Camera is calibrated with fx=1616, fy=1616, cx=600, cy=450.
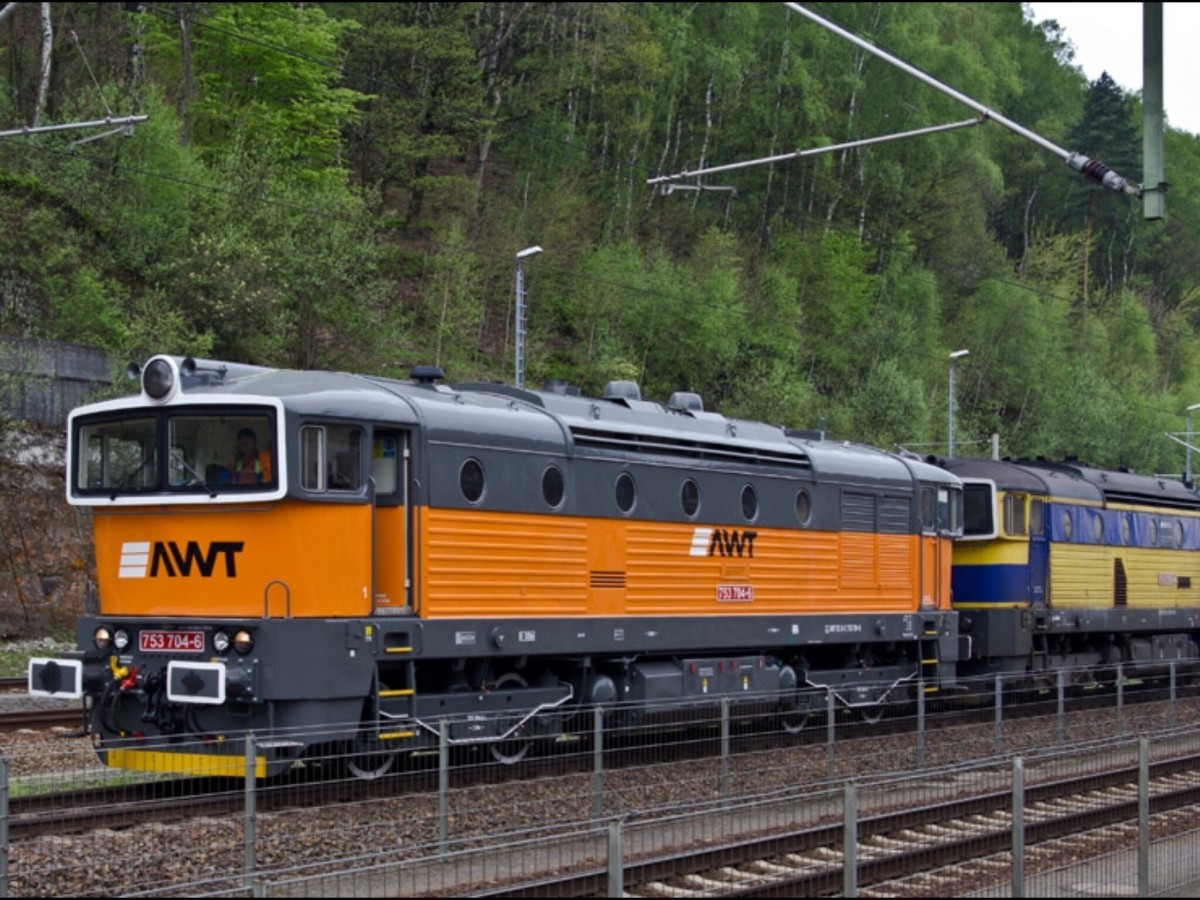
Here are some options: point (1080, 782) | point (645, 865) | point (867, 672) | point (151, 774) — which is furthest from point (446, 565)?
point (867, 672)

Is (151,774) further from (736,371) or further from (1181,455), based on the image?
(1181,455)

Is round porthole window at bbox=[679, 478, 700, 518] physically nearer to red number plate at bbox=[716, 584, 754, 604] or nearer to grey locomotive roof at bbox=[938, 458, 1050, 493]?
red number plate at bbox=[716, 584, 754, 604]

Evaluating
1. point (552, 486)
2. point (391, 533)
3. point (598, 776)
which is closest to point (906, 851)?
point (598, 776)

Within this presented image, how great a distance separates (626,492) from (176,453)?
5.81m

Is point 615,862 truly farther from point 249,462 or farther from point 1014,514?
point 1014,514

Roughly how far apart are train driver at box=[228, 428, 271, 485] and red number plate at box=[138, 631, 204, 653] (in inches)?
62.0

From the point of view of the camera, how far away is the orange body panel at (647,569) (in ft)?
57.2

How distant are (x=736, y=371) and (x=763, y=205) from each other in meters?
19.0

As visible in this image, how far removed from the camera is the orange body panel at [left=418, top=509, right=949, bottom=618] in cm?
1742

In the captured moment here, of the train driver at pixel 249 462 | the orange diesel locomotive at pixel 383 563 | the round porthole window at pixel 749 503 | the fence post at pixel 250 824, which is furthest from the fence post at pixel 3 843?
the round porthole window at pixel 749 503

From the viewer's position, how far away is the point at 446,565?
56.4 feet

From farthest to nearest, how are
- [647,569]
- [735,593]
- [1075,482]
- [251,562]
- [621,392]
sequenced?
[1075,482] < [735,593] < [621,392] < [647,569] < [251,562]

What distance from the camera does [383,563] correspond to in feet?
55.2

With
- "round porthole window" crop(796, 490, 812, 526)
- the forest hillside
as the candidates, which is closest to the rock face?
the forest hillside
